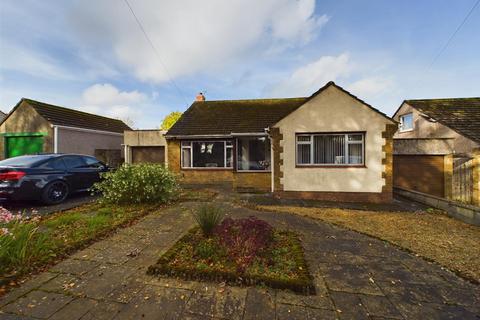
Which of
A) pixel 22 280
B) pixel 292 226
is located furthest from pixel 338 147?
pixel 22 280

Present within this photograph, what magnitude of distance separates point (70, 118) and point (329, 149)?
689 inches

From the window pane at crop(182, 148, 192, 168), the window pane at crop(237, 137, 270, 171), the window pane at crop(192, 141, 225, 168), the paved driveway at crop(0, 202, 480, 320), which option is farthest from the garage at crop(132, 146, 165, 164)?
the paved driveway at crop(0, 202, 480, 320)

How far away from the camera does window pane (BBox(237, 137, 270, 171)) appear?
10969 mm

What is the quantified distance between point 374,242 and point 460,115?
13813 mm

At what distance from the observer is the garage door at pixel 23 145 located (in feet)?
46.7

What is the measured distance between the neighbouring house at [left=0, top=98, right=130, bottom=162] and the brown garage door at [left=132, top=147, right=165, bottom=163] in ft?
9.07

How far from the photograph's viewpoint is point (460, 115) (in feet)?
42.0

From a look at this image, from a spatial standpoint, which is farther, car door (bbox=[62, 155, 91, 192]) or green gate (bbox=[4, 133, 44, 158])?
green gate (bbox=[4, 133, 44, 158])

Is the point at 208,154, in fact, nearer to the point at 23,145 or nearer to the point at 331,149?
the point at 331,149

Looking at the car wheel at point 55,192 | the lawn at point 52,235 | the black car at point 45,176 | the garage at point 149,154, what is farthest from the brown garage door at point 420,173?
the car wheel at point 55,192

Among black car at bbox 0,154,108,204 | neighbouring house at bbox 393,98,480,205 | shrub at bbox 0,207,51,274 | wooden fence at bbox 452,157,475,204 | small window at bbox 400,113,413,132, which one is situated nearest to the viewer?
shrub at bbox 0,207,51,274

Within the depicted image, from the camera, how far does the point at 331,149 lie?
28.4 feet

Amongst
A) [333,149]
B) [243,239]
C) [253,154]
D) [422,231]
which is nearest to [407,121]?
[333,149]

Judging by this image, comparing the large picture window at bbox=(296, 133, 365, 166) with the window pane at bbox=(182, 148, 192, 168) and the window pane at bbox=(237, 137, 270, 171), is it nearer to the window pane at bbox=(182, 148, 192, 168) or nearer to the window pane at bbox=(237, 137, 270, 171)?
the window pane at bbox=(237, 137, 270, 171)
